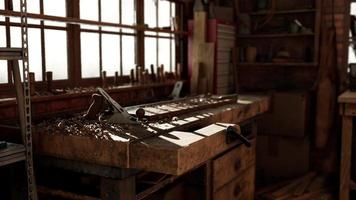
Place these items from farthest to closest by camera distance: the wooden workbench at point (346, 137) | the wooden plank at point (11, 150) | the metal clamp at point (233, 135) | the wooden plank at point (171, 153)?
the wooden workbench at point (346, 137), the metal clamp at point (233, 135), the wooden plank at point (11, 150), the wooden plank at point (171, 153)

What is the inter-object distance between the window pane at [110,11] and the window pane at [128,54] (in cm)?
18

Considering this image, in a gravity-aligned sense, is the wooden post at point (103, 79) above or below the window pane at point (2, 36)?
below

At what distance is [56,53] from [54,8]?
29 centimetres

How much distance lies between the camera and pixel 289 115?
3.99 meters

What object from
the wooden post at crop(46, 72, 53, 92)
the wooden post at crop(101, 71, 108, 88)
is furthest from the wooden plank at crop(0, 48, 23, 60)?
the wooden post at crop(101, 71, 108, 88)

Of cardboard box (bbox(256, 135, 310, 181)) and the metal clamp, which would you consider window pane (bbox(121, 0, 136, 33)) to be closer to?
the metal clamp

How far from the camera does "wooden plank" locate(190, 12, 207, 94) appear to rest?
365 cm

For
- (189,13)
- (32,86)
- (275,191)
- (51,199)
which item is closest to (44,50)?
(32,86)

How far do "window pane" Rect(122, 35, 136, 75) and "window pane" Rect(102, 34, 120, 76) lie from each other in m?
0.07

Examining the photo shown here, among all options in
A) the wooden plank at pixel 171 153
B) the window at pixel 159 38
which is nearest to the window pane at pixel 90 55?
the window at pixel 159 38

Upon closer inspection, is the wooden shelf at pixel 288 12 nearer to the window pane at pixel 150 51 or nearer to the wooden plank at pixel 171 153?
the window pane at pixel 150 51

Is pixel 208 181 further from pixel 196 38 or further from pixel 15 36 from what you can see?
pixel 196 38

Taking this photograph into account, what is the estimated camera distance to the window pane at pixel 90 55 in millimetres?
2860

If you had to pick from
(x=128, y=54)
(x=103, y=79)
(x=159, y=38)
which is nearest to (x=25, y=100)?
(x=103, y=79)
